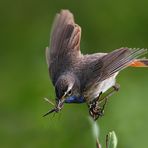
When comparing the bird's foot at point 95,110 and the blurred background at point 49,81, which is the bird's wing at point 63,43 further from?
the bird's foot at point 95,110

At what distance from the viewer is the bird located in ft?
21.6

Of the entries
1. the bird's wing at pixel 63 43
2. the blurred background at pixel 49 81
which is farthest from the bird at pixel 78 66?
the blurred background at pixel 49 81

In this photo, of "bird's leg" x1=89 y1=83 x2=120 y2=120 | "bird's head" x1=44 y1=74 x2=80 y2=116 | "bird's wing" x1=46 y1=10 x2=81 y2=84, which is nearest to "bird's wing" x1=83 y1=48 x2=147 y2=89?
"bird's head" x1=44 y1=74 x2=80 y2=116

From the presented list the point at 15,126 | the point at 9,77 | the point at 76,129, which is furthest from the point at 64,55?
the point at 9,77

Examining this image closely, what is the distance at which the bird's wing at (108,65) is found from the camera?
6.68m

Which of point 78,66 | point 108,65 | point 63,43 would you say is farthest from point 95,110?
point 63,43

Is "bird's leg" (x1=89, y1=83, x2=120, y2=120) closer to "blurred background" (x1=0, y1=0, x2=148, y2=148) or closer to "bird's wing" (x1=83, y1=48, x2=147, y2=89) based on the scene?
"bird's wing" (x1=83, y1=48, x2=147, y2=89)

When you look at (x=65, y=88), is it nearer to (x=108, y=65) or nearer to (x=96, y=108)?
(x=108, y=65)

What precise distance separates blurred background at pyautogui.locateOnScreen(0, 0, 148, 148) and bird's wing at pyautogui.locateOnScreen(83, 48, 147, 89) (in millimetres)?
486

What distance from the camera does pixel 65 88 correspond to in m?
6.67

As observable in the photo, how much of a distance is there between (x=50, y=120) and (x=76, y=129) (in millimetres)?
468

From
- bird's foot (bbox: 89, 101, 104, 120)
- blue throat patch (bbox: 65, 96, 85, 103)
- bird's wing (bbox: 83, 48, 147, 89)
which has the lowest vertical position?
bird's foot (bbox: 89, 101, 104, 120)

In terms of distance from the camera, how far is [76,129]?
27.8ft

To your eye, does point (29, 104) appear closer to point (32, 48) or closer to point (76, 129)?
point (76, 129)
